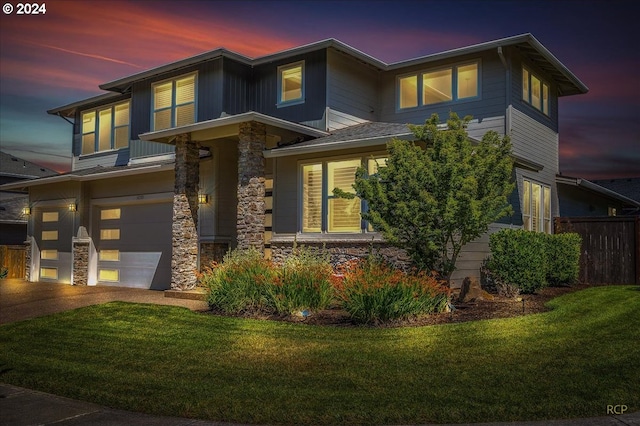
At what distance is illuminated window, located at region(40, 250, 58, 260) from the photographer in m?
21.4

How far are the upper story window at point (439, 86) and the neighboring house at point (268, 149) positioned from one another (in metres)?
0.04

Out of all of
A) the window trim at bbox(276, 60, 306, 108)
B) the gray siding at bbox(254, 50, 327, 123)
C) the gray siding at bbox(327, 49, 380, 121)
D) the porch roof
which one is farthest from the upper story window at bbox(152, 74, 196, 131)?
the gray siding at bbox(327, 49, 380, 121)

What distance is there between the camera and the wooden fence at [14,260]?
23.3 meters

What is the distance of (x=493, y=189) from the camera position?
1210cm

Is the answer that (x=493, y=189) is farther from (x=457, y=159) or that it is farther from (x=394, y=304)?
(x=394, y=304)

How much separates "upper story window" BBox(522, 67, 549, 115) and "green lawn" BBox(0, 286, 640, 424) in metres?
8.35

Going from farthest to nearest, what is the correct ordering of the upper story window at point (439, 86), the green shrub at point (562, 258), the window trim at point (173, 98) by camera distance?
the window trim at point (173, 98)
the upper story window at point (439, 86)
the green shrub at point (562, 258)

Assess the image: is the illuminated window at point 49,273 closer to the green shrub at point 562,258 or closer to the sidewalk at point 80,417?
the sidewalk at point 80,417

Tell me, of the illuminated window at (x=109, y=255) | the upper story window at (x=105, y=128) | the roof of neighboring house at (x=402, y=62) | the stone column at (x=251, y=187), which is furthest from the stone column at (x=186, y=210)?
the upper story window at (x=105, y=128)

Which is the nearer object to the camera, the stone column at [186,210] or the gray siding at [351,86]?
the stone column at [186,210]

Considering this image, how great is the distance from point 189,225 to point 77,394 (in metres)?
10.2

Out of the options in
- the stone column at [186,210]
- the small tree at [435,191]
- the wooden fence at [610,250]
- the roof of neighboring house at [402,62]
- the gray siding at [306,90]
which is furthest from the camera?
the gray siding at [306,90]

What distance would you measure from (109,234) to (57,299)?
17.2ft

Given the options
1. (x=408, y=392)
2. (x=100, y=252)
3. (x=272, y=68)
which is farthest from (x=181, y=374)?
(x=100, y=252)
